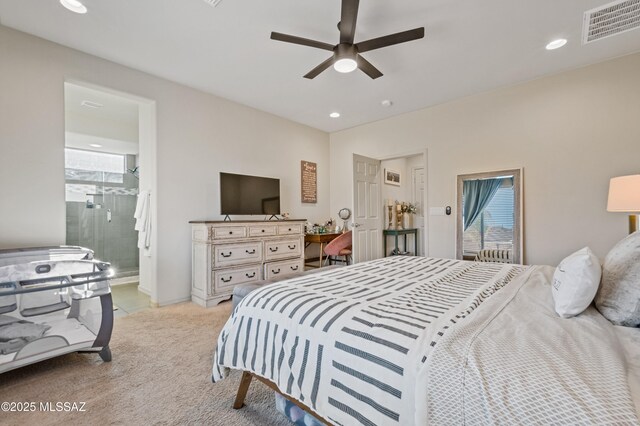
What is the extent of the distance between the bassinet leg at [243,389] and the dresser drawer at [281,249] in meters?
2.32

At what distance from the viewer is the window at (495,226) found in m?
3.60

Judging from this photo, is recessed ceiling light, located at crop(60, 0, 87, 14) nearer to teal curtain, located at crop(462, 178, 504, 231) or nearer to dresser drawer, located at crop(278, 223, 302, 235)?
dresser drawer, located at crop(278, 223, 302, 235)

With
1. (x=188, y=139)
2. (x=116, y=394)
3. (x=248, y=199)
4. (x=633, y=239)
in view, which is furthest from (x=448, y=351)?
(x=188, y=139)

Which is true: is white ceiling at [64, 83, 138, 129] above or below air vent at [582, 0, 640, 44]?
below

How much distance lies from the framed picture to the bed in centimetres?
425

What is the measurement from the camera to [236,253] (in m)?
3.55

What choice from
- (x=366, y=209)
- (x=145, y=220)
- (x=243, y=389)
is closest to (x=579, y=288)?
(x=243, y=389)

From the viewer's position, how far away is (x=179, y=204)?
3572 millimetres

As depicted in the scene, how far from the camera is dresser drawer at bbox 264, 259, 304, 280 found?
12.7 feet

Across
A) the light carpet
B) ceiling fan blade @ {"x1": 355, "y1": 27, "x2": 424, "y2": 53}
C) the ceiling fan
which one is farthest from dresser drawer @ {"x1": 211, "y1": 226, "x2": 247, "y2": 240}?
ceiling fan blade @ {"x1": 355, "y1": 27, "x2": 424, "y2": 53}

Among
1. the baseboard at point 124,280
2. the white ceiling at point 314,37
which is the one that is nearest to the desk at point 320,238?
the white ceiling at point 314,37

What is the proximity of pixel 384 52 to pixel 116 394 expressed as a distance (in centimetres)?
352

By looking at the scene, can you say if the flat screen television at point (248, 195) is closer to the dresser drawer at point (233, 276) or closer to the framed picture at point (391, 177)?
the dresser drawer at point (233, 276)

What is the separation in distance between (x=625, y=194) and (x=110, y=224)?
6653 millimetres
